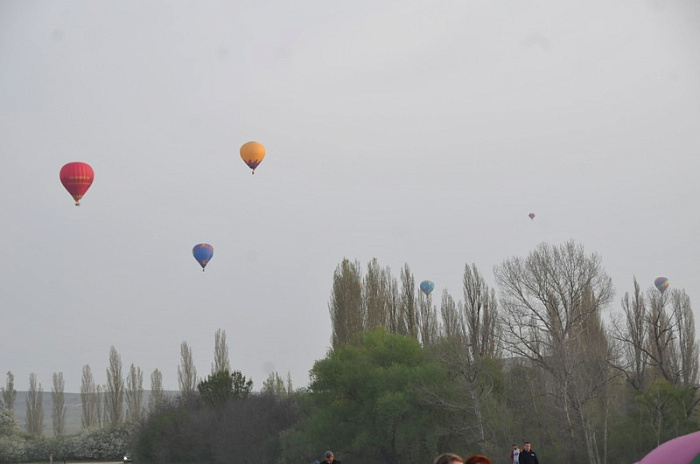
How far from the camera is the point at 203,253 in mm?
58094

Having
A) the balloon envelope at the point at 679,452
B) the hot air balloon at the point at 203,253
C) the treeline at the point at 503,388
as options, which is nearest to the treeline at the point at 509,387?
the treeline at the point at 503,388

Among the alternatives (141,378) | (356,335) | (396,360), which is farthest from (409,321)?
(141,378)

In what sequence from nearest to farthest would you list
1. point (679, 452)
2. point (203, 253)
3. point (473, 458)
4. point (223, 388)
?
point (473, 458) < point (679, 452) < point (203, 253) < point (223, 388)

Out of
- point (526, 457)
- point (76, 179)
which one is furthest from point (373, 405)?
point (526, 457)

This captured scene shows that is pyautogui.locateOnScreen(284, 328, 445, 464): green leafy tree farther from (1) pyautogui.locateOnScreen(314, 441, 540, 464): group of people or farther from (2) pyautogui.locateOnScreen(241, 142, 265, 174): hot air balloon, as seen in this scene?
(1) pyautogui.locateOnScreen(314, 441, 540, 464): group of people

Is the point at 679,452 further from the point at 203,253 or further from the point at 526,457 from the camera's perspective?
the point at 203,253

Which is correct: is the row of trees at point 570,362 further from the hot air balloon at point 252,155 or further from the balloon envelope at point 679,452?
the balloon envelope at point 679,452

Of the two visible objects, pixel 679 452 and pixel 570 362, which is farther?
pixel 570 362

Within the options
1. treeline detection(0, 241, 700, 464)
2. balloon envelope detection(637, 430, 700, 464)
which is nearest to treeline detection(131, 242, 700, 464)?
treeline detection(0, 241, 700, 464)

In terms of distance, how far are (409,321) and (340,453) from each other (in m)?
14.0

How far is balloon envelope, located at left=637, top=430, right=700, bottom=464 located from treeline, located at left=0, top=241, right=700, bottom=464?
3019 centimetres

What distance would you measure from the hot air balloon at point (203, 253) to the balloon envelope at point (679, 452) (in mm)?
49483

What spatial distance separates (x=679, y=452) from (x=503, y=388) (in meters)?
36.0

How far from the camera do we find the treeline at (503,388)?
40.9 m
